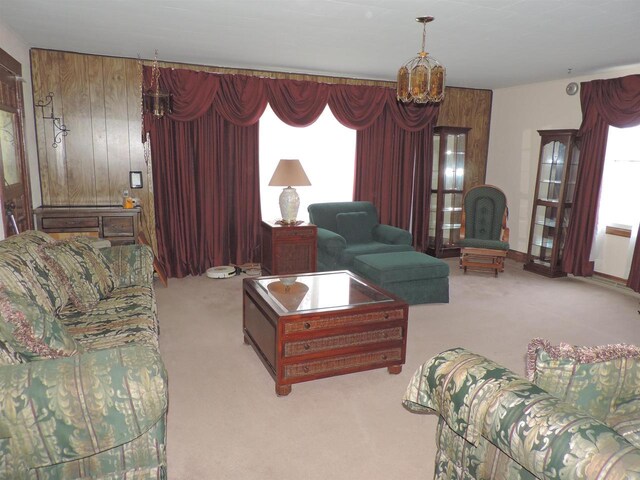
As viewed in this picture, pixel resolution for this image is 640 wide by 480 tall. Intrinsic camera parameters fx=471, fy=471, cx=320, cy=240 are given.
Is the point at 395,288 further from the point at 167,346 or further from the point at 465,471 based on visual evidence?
the point at 465,471

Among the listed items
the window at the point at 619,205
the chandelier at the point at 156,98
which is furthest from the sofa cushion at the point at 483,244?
the chandelier at the point at 156,98

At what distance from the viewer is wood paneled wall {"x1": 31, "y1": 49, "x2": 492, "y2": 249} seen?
4.73 meters

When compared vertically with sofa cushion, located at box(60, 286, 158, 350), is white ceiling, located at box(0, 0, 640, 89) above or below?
above

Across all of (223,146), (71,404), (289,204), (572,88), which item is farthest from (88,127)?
(572,88)

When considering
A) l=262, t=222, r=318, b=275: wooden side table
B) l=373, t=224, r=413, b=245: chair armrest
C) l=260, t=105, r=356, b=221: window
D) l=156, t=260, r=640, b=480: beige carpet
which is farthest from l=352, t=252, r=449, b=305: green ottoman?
l=260, t=105, r=356, b=221: window

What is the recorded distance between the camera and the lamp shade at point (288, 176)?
4.98m

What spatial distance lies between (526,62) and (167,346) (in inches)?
175

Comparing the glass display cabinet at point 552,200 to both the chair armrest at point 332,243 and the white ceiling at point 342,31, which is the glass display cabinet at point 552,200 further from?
the chair armrest at point 332,243

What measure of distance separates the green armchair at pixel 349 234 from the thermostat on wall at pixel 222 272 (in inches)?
39.8

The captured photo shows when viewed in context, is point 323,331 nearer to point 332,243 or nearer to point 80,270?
point 80,270

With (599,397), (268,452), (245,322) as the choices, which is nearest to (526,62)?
(245,322)

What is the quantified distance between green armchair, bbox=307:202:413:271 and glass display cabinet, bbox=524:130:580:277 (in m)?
1.92

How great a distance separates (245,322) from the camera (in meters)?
3.57

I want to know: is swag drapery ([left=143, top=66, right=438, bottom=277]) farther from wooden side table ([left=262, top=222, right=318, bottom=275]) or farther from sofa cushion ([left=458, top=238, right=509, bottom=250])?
sofa cushion ([left=458, top=238, right=509, bottom=250])
